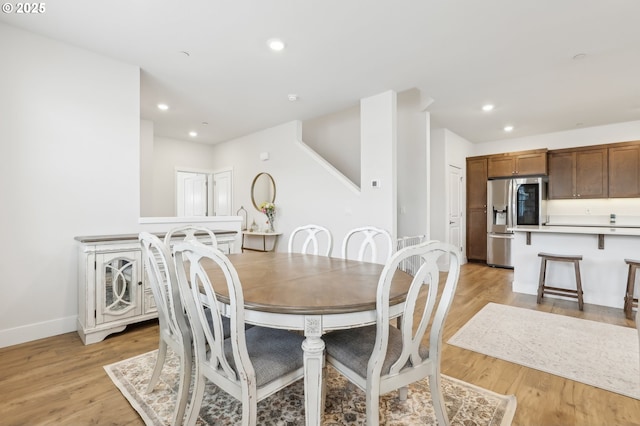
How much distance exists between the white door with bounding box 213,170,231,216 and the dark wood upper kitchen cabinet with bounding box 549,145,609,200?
6333 mm

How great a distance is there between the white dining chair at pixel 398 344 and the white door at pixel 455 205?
14.7 feet

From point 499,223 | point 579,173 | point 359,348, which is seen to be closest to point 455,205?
point 499,223

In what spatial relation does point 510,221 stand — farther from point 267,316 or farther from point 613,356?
point 267,316

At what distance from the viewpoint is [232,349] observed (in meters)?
1.16

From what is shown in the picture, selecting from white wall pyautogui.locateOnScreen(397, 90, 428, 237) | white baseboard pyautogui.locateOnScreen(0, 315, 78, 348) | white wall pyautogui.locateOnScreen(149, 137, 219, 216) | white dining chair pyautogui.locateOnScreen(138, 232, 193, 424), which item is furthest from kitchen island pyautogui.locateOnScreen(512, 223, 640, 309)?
white wall pyautogui.locateOnScreen(149, 137, 219, 216)

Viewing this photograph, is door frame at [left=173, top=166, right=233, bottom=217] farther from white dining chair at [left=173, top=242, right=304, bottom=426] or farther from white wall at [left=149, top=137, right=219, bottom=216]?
white dining chair at [left=173, top=242, right=304, bottom=426]

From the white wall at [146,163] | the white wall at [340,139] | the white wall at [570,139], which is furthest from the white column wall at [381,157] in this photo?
the white wall at [570,139]

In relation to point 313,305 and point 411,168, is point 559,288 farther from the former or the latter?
point 313,305

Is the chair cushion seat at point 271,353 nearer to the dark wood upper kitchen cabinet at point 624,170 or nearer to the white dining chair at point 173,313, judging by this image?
the white dining chair at point 173,313

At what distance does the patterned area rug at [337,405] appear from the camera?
60.8 inches

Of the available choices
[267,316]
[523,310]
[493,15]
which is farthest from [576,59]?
[267,316]

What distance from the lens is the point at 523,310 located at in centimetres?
325

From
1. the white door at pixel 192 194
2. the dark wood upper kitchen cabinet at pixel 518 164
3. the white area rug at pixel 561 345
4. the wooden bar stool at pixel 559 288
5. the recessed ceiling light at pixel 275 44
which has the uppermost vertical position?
the recessed ceiling light at pixel 275 44

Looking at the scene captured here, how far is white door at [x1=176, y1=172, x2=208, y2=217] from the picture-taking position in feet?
20.6
